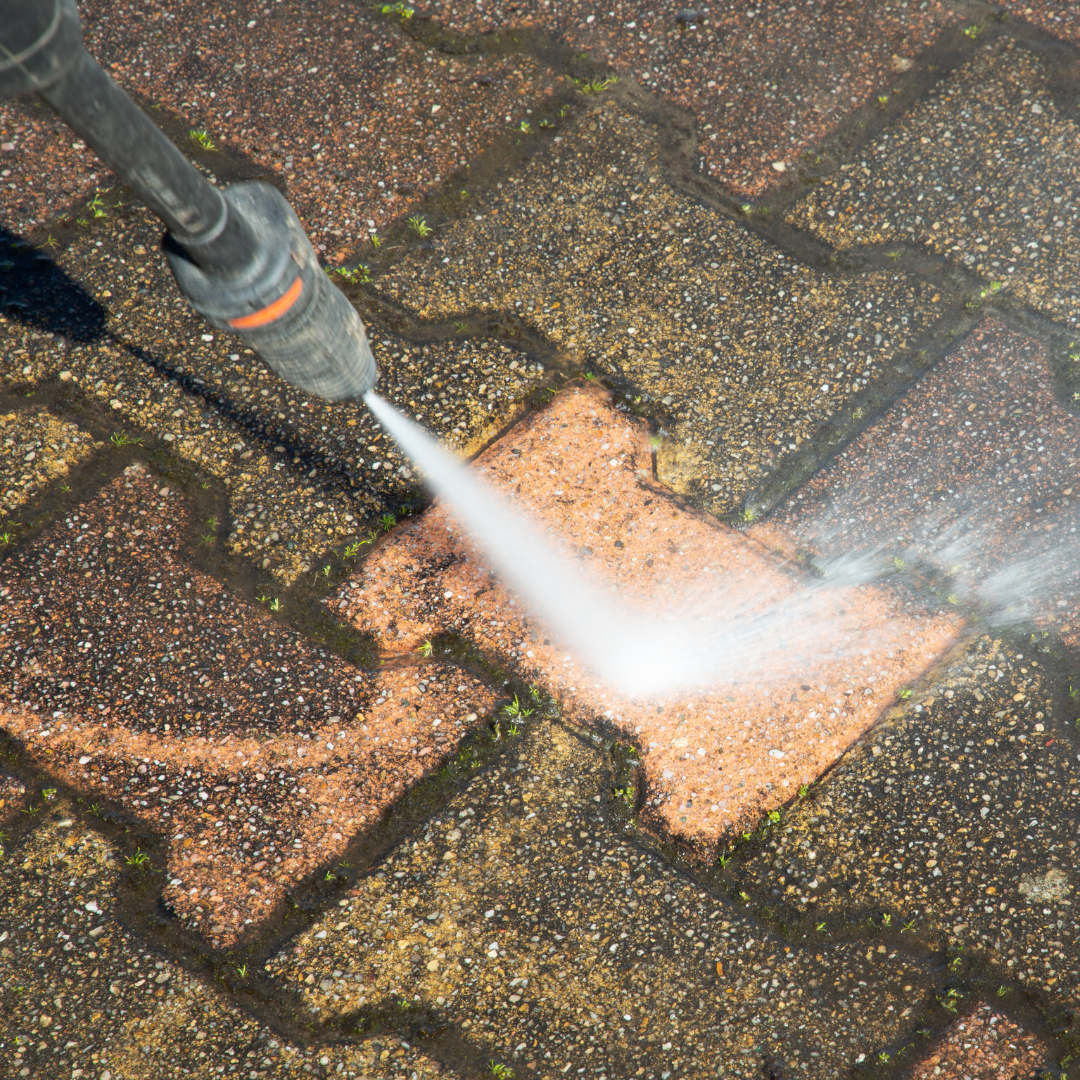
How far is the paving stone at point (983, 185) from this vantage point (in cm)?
468

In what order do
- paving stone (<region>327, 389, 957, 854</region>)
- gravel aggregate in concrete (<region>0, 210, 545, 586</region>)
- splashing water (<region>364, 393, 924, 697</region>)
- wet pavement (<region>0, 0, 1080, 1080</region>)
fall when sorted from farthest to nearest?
1. gravel aggregate in concrete (<region>0, 210, 545, 586</region>)
2. splashing water (<region>364, 393, 924, 697</region>)
3. paving stone (<region>327, 389, 957, 854</region>)
4. wet pavement (<region>0, 0, 1080, 1080</region>)

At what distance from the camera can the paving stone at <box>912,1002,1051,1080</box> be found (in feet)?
11.0

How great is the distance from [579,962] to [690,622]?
145 centimetres

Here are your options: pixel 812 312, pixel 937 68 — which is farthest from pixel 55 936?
pixel 937 68

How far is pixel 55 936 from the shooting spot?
357cm

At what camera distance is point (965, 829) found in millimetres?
3648

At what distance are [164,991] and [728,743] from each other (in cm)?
238

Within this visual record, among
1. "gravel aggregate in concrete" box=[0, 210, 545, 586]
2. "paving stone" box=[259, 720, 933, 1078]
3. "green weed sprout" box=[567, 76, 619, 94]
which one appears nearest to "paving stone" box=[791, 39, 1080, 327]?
"green weed sprout" box=[567, 76, 619, 94]

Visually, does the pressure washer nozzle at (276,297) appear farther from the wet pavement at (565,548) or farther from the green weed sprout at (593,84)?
the green weed sprout at (593,84)

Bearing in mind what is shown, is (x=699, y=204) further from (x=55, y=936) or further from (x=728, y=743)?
(x=55, y=936)

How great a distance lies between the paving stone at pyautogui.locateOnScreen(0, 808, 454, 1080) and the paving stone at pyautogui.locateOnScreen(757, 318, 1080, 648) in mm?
2817

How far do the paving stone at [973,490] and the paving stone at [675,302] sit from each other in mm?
241

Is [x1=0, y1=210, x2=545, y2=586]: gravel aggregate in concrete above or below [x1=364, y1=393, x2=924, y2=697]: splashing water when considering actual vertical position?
above

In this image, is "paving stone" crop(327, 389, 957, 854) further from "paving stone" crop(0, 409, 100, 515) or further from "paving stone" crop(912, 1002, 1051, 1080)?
"paving stone" crop(0, 409, 100, 515)
